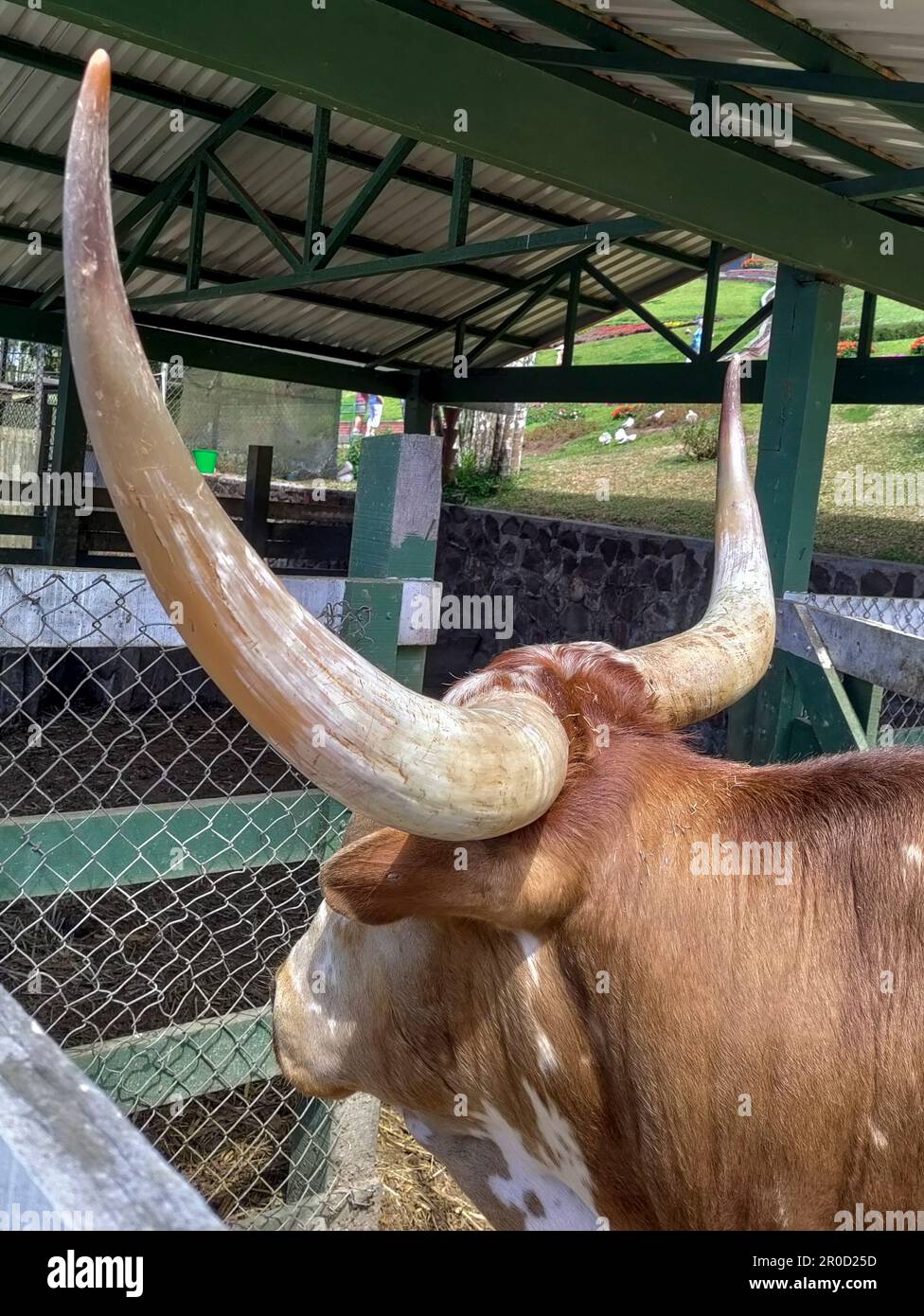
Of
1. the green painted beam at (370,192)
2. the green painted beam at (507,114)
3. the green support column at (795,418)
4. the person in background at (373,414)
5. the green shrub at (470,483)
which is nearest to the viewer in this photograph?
the green painted beam at (507,114)

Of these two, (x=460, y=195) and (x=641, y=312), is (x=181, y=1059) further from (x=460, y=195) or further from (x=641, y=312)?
(x=641, y=312)

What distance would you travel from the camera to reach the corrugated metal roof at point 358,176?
4.54 m

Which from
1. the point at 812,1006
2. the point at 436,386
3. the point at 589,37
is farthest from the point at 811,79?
the point at 436,386

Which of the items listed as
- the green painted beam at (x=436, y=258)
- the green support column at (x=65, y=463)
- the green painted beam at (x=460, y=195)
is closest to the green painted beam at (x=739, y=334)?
the green painted beam at (x=436, y=258)

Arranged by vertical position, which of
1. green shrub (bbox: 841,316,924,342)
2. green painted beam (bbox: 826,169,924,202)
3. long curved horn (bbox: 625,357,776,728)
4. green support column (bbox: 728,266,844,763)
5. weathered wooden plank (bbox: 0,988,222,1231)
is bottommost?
weathered wooden plank (bbox: 0,988,222,1231)

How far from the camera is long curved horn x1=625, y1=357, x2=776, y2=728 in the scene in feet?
6.00

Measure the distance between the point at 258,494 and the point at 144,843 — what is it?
9184 mm

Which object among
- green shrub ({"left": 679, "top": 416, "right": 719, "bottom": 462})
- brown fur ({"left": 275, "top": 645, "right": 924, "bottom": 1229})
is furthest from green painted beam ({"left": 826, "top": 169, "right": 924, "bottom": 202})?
green shrub ({"left": 679, "top": 416, "right": 719, "bottom": 462})

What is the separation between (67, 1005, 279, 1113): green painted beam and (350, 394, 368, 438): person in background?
26093 millimetres

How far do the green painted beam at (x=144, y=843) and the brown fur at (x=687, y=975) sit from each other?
1060mm

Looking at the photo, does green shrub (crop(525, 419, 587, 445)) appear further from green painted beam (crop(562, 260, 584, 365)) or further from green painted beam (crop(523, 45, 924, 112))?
green painted beam (crop(523, 45, 924, 112))

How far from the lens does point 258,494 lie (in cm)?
1134

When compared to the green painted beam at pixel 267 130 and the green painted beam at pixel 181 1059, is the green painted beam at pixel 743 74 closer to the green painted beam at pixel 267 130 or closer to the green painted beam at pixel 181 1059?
the green painted beam at pixel 267 130

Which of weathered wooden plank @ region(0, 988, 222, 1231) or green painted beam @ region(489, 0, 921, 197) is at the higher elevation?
green painted beam @ region(489, 0, 921, 197)
